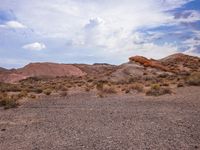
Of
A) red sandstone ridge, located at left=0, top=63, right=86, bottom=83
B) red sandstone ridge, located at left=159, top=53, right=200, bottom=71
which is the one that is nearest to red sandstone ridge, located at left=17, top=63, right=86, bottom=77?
red sandstone ridge, located at left=0, top=63, right=86, bottom=83

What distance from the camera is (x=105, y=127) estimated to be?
665 inches

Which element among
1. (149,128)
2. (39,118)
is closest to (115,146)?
(149,128)

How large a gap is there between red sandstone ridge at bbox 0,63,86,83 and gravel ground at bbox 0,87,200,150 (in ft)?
187

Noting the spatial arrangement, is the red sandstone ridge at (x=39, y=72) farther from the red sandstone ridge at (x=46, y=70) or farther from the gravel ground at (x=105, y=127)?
the gravel ground at (x=105, y=127)

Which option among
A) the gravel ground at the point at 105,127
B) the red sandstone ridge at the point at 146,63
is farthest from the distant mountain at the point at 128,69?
the gravel ground at the point at 105,127

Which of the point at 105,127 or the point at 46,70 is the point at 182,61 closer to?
the point at 46,70

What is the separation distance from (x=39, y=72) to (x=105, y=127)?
234 feet

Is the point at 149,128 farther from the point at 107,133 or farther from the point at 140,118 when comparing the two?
the point at 140,118

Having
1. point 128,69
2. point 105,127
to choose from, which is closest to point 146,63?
point 128,69

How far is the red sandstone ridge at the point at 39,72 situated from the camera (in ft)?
267

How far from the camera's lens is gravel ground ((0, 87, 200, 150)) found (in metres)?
13.4

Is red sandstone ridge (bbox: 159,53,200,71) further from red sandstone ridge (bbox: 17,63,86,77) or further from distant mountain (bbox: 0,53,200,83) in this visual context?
red sandstone ridge (bbox: 17,63,86,77)

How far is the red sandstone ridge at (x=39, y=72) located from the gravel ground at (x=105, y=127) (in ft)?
187

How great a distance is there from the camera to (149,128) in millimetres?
16125
